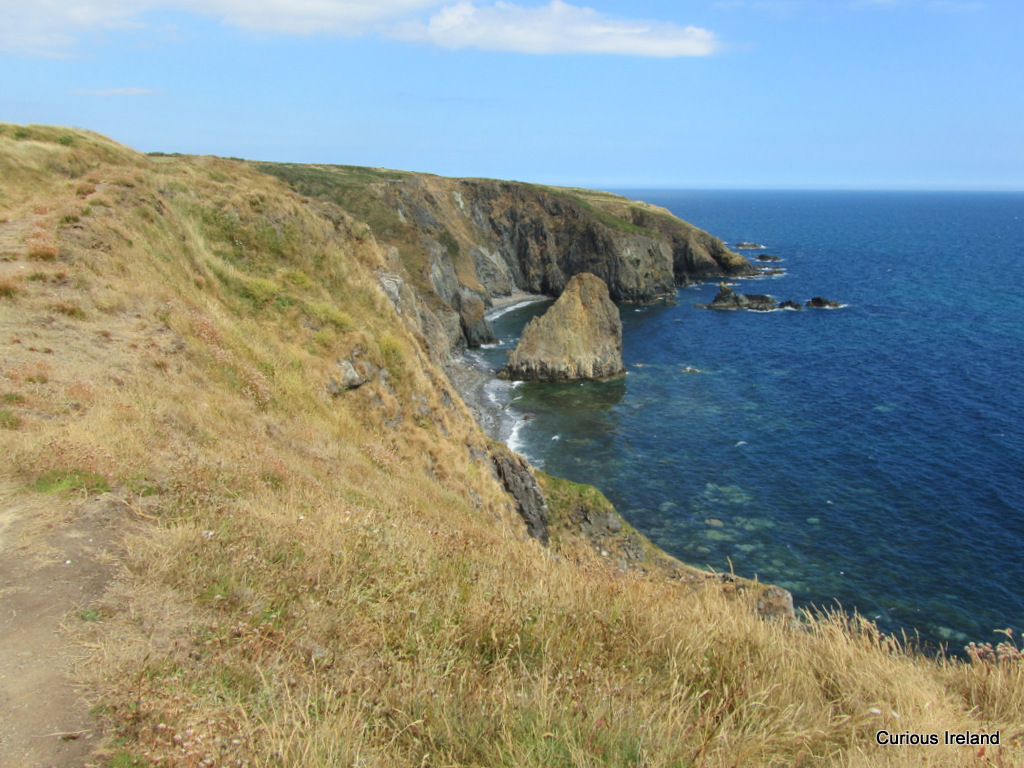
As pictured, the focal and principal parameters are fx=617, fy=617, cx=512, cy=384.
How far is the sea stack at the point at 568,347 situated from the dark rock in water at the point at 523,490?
3382cm

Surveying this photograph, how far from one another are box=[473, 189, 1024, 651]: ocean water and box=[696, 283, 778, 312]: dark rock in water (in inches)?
118

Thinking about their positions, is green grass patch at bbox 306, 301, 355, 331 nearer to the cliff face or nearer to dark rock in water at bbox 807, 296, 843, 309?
the cliff face

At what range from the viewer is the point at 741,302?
91.1 metres

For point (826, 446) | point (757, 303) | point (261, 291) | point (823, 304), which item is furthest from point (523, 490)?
point (823, 304)

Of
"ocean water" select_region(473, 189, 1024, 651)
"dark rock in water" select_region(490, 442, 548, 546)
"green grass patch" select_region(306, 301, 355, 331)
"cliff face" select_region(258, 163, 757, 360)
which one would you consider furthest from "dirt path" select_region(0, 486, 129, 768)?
"cliff face" select_region(258, 163, 757, 360)

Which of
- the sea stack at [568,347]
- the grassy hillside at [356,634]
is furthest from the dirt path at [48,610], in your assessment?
the sea stack at [568,347]

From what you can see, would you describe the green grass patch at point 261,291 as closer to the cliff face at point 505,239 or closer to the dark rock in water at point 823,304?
the cliff face at point 505,239

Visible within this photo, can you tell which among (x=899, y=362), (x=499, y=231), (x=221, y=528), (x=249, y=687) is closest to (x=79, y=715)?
(x=249, y=687)

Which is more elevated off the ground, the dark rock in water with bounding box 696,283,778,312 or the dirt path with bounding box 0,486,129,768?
the dirt path with bounding box 0,486,129,768

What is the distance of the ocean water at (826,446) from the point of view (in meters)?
29.6

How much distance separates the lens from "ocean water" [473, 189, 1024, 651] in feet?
97.1

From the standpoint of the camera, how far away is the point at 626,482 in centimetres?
3891

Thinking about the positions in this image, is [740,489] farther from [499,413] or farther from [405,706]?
[405,706]

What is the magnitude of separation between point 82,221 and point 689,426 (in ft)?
134
